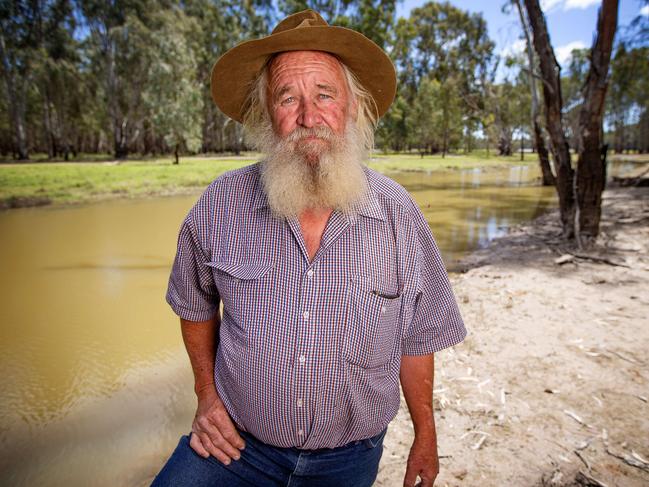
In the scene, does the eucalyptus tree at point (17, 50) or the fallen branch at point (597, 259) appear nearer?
the fallen branch at point (597, 259)

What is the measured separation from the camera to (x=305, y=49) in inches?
63.4

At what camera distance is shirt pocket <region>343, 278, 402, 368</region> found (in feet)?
4.28

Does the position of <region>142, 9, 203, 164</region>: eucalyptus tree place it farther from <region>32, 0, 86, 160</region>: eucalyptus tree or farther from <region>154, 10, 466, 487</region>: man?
<region>154, 10, 466, 487</region>: man

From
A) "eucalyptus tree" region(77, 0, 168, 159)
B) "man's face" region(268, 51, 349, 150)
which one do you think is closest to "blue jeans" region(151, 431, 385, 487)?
"man's face" region(268, 51, 349, 150)

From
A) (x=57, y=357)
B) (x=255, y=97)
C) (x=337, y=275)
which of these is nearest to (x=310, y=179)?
(x=337, y=275)

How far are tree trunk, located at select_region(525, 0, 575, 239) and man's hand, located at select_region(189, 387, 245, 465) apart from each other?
6.61 metres

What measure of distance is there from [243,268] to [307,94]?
0.75 m

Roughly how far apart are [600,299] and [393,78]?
3.95 m

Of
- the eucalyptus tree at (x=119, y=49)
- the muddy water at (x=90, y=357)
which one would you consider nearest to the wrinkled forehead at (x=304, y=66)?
the muddy water at (x=90, y=357)

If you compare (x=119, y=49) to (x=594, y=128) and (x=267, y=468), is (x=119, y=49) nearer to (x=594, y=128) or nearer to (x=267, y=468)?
(x=594, y=128)

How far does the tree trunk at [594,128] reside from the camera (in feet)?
17.9

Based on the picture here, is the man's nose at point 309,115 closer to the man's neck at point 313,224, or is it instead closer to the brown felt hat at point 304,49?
the brown felt hat at point 304,49

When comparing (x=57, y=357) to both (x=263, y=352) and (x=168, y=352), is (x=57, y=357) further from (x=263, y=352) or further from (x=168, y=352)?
(x=263, y=352)

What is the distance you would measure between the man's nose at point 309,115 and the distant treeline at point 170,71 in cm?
1359
